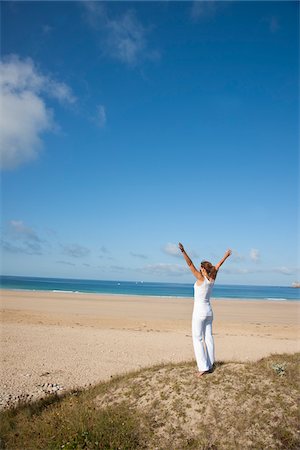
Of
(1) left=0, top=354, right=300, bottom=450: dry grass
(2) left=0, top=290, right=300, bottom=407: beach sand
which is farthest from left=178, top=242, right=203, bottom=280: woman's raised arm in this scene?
(2) left=0, top=290, right=300, bottom=407: beach sand

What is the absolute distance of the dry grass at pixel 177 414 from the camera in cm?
646

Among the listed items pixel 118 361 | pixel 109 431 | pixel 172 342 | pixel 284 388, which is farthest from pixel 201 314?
pixel 172 342

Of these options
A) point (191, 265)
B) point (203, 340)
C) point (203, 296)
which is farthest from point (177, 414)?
point (191, 265)

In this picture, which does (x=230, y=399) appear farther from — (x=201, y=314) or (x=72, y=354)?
(x=72, y=354)

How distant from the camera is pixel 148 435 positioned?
22.0ft

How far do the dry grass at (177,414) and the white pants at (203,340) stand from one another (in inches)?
12.3

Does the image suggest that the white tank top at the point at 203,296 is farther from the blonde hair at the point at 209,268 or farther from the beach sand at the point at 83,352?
the beach sand at the point at 83,352

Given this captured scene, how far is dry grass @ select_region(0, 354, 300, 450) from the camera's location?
21.2 feet

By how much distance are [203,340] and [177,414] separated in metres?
1.49

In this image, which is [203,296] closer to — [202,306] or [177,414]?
[202,306]

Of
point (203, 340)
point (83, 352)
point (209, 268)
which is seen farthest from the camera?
point (83, 352)

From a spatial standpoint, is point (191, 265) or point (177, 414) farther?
point (191, 265)

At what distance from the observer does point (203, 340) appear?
25.3 ft

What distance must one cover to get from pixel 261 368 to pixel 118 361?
938cm
